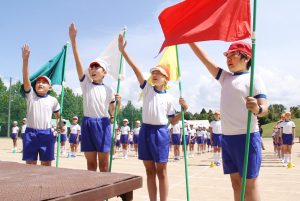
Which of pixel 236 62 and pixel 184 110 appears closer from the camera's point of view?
pixel 236 62

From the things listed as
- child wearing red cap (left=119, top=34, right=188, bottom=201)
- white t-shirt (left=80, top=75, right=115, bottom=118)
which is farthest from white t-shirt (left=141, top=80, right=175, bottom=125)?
white t-shirt (left=80, top=75, right=115, bottom=118)

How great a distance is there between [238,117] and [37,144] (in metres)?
3.59

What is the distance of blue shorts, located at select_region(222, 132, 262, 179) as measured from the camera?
3883mm

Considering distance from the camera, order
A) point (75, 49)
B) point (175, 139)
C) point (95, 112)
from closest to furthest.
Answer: point (95, 112) < point (75, 49) < point (175, 139)

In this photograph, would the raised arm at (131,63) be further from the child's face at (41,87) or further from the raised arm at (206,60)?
the child's face at (41,87)

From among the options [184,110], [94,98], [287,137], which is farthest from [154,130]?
[287,137]

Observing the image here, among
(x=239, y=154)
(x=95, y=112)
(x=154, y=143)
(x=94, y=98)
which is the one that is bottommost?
(x=239, y=154)

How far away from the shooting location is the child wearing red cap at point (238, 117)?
3.88m

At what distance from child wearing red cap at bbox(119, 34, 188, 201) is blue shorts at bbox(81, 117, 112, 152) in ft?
1.80

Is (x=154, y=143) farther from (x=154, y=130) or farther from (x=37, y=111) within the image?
(x=37, y=111)

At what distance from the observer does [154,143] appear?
5.49 metres

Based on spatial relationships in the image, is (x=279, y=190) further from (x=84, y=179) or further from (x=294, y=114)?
(x=294, y=114)

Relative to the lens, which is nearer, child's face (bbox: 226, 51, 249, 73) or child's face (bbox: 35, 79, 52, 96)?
child's face (bbox: 226, 51, 249, 73)

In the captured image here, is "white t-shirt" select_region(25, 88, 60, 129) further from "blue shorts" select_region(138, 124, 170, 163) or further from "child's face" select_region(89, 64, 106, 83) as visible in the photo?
"blue shorts" select_region(138, 124, 170, 163)
